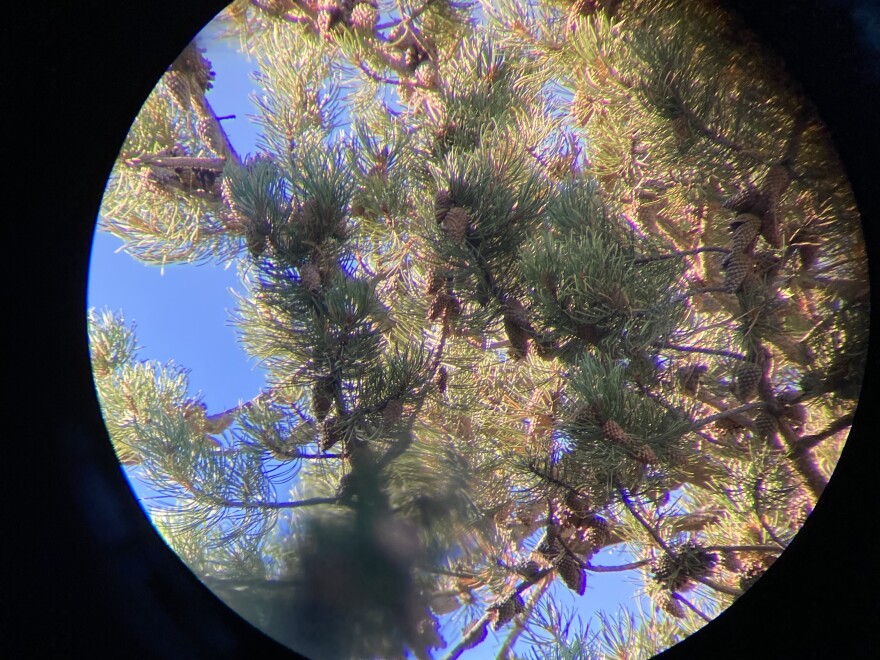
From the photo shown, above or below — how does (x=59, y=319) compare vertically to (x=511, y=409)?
above

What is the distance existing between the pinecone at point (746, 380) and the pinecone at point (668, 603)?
0.46 feet

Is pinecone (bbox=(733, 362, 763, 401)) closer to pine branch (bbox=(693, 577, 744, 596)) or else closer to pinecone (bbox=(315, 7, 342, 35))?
pine branch (bbox=(693, 577, 744, 596))

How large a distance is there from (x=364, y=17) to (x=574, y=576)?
1.38 feet

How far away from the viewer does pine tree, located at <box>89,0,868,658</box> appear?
0.36 metres

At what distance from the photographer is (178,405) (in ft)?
1.28

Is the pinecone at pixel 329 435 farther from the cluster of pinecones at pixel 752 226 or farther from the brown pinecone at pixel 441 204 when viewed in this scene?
the cluster of pinecones at pixel 752 226

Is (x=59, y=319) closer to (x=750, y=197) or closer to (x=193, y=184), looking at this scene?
(x=193, y=184)

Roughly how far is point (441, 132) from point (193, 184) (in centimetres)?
18

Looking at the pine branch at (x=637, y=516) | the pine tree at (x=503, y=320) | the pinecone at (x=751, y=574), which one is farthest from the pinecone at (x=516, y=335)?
the pinecone at (x=751, y=574)

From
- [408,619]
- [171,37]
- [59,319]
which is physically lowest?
[408,619]

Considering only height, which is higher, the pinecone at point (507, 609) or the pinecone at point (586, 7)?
the pinecone at point (586, 7)

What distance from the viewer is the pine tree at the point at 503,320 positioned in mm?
362

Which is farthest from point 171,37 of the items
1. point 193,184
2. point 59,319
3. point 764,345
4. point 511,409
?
point 764,345

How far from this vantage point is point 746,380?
361mm
